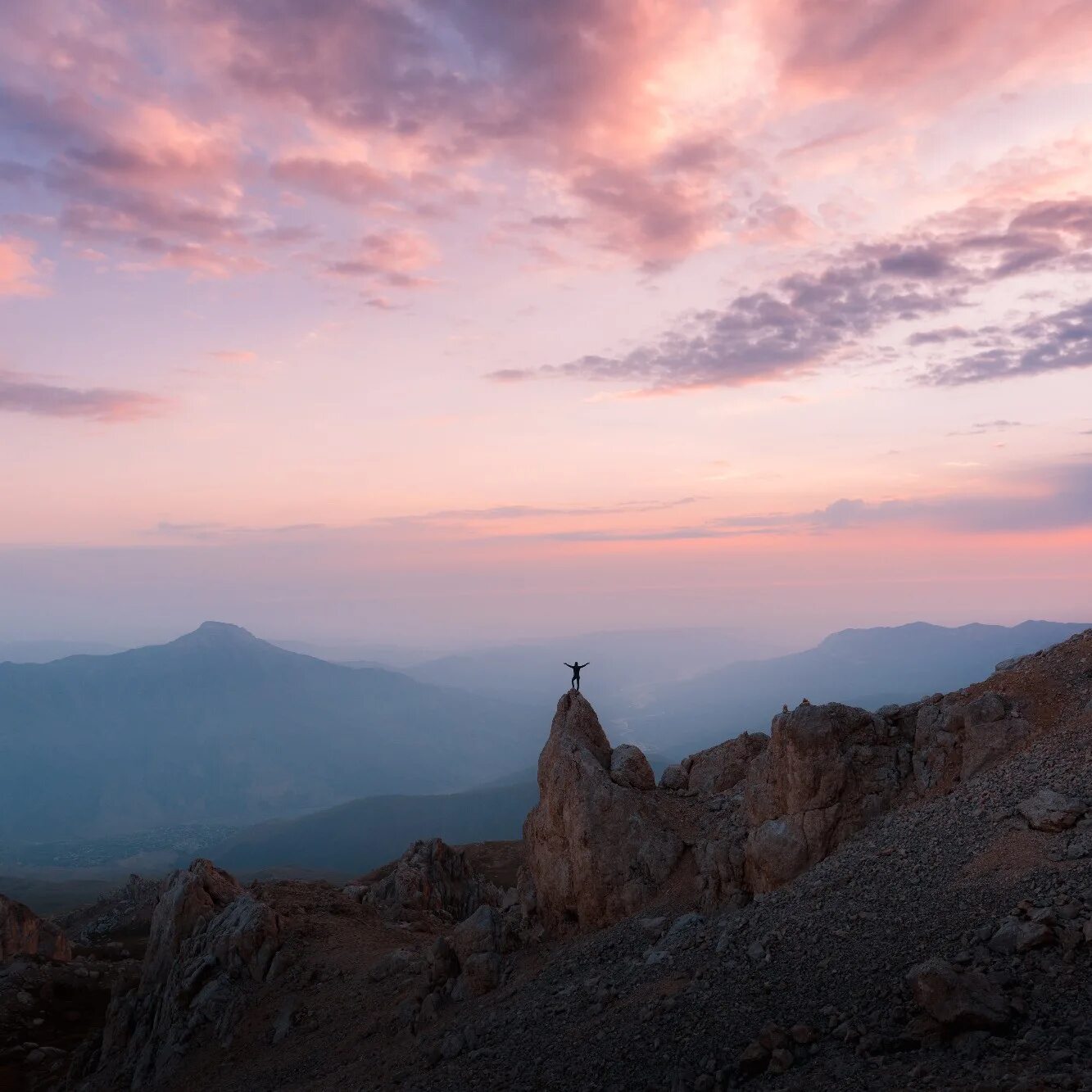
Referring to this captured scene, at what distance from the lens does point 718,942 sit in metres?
21.2

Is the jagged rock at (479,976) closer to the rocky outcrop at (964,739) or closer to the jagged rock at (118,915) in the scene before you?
the rocky outcrop at (964,739)

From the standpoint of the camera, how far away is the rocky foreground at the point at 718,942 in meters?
14.9

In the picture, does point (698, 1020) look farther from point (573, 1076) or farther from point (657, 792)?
point (657, 792)

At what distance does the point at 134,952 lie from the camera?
74.6 meters

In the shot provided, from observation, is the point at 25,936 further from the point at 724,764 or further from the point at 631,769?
the point at 724,764

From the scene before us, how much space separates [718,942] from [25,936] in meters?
61.2

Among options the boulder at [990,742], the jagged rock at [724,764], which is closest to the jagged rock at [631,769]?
the jagged rock at [724,764]

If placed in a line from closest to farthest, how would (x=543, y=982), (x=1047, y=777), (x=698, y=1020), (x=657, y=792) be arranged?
(x=698, y=1020)
(x=1047, y=777)
(x=543, y=982)
(x=657, y=792)

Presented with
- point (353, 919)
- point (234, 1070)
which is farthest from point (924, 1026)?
point (353, 919)

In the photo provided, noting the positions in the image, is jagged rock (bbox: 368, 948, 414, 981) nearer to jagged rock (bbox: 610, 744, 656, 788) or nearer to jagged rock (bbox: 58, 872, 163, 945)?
jagged rock (bbox: 610, 744, 656, 788)

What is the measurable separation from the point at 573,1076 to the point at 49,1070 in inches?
1452

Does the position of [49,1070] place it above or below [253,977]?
below

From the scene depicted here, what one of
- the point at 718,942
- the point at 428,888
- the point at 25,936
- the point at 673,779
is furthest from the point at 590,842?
the point at 25,936

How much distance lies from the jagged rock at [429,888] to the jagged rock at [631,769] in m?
23.3
